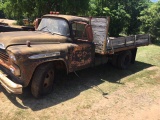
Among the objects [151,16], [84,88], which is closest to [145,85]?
[84,88]

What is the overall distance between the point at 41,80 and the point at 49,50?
2.65ft

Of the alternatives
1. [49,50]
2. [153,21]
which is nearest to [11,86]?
[49,50]

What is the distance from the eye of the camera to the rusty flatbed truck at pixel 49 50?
5.69 m

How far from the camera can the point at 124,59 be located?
9.92 meters

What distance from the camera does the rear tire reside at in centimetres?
972

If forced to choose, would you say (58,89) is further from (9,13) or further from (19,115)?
(9,13)

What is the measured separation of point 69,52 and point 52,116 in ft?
6.79

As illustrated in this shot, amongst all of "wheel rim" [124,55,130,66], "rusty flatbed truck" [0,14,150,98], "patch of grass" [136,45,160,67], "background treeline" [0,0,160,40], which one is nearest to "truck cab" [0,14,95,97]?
"rusty flatbed truck" [0,14,150,98]

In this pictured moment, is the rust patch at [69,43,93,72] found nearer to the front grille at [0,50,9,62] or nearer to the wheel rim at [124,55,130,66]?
→ the front grille at [0,50,9,62]

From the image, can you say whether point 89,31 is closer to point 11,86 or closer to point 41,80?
point 41,80

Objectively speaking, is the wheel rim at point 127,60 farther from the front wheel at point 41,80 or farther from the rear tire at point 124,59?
the front wheel at point 41,80

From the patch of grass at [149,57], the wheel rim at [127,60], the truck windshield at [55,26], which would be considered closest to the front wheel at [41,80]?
the truck windshield at [55,26]

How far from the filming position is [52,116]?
5.44 m

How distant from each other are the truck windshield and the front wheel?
1.44m
